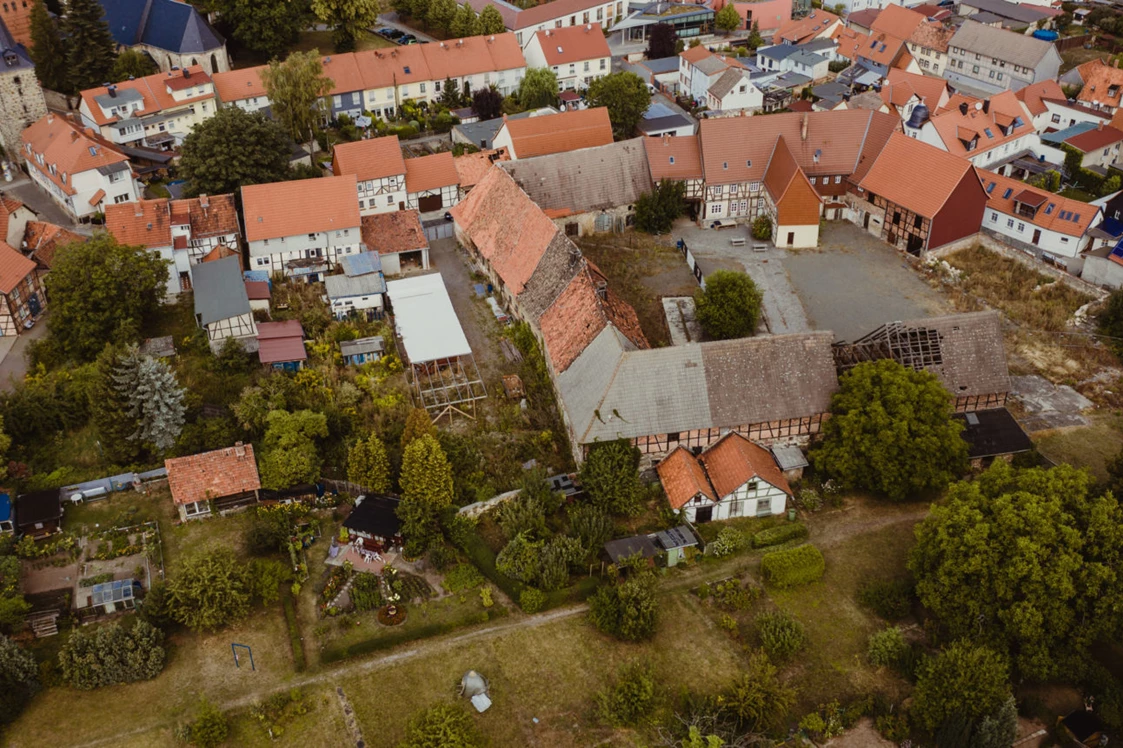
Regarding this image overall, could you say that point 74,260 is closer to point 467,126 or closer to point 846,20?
point 467,126

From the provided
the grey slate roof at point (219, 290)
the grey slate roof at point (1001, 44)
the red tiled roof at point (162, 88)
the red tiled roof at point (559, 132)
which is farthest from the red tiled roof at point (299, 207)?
the grey slate roof at point (1001, 44)

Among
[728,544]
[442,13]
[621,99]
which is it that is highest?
[442,13]

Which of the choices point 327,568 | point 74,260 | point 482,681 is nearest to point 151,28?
point 74,260

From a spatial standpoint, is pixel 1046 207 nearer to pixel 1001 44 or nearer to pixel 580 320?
pixel 580 320

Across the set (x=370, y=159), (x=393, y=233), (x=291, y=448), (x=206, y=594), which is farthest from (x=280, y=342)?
(x=370, y=159)

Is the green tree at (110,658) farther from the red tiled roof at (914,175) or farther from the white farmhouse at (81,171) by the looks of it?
the red tiled roof at (914,175)
